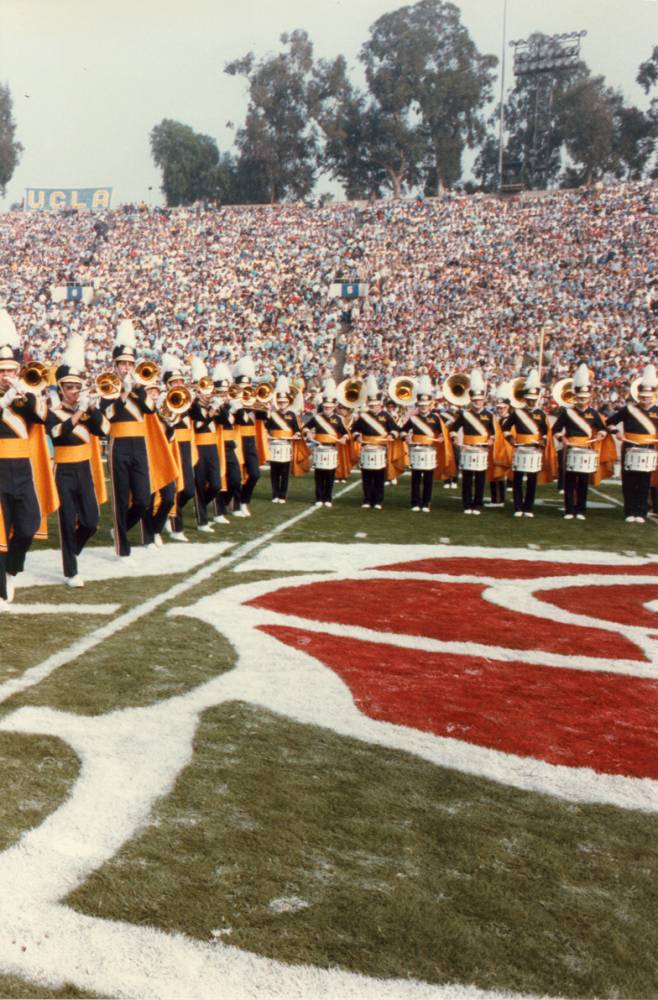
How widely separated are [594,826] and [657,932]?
67 cm

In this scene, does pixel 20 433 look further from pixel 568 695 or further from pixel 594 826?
pixel 594 826

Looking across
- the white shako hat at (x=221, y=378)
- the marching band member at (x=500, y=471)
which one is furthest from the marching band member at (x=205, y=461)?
the marching band member at (x=500, y=471)

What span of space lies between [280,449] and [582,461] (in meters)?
4.30

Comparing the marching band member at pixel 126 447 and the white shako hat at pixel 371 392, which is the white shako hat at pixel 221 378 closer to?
the white shako hat at pixel 371 392

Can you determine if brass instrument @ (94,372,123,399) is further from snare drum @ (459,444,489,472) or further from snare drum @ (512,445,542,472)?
snare drum @ (512,445,542,472)

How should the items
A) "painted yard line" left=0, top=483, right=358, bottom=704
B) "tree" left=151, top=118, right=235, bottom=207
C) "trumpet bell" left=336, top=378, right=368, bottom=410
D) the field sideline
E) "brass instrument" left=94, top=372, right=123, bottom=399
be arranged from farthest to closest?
"tree" left=151, top=118, right=235, bottom=207
"trumpet bell" left=336, top=378, right=368, bottom=410
"brass instrument" left=94, top=372, right=123, bottom=399
"painted yard line" left=0, top=483, right=358, bottom=704
the field sideline

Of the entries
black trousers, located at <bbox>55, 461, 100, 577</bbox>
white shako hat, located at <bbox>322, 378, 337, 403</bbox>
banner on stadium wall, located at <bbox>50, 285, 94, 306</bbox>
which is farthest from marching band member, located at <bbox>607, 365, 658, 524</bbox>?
banner on stadium wall, located at <bbox>50, 285, 94, 306</bbox>

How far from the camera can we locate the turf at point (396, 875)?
2.46 metres

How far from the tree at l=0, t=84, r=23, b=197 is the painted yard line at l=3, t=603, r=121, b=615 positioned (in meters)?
69.6

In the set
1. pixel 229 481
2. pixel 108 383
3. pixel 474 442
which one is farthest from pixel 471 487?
pixel 108 383

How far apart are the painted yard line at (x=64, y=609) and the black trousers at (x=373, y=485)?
24.2 feet

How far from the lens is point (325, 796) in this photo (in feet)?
11.3

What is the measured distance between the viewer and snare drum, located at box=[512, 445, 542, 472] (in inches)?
497

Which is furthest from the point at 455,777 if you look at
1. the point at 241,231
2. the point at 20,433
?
the point at 241,231
